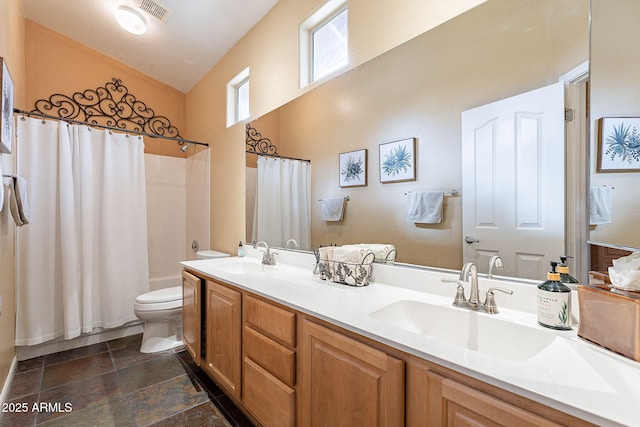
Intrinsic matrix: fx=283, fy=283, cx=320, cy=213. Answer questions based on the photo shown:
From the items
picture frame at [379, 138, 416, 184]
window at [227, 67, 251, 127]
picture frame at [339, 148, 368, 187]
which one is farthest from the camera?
window at [227, 67, 251, 127]

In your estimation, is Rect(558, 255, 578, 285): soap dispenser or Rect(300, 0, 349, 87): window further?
Rect(300, 0, 349, 87): window

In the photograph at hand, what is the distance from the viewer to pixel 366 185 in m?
1.58

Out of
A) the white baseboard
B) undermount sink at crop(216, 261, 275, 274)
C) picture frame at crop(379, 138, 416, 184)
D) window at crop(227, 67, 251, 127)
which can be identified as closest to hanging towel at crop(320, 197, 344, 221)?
picture frame at crop(379, 138, 416, 184)

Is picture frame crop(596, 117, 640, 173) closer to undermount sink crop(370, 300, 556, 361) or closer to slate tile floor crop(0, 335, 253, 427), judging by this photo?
undermount sink crop(370, 300, 556, 361)

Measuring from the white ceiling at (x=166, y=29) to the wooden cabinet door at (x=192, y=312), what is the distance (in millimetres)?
2105

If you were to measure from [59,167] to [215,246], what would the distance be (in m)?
1.46

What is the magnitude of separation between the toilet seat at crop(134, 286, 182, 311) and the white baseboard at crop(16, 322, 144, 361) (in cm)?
66

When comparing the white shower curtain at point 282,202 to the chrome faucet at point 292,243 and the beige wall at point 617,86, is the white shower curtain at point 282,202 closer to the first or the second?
the chrome faucet at point 292,243

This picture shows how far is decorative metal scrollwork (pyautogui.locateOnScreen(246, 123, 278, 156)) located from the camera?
2.26m

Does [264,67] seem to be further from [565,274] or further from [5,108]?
[565,274]

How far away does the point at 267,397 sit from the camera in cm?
130

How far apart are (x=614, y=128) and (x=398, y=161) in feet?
2.50

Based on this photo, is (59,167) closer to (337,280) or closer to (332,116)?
(332,116)

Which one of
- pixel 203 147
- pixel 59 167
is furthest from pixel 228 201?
pixel 59 167
